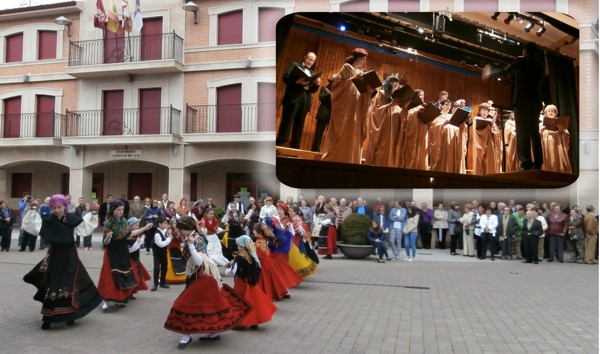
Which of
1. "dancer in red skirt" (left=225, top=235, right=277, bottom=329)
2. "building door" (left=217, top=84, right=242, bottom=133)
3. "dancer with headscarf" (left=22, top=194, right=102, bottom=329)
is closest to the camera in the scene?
"building door" (left=217, top=84, right=242, bottom=133)

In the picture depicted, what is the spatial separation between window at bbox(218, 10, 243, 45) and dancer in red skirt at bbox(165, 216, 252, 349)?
5.05ft

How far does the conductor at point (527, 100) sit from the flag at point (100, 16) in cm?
162

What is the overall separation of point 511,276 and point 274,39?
2.85 meters

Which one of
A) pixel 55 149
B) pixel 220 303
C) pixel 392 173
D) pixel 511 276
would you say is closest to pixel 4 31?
pixel 55 149

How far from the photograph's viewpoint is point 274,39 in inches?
76.5

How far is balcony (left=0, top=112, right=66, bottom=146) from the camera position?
88.7 inches

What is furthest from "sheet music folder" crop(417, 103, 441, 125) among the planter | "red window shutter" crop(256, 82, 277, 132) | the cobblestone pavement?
the planter

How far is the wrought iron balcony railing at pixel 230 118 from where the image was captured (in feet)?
6.41

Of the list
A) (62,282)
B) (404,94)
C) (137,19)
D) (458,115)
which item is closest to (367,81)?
(404,94)

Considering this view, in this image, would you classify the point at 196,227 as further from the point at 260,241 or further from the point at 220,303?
the point at 260,241

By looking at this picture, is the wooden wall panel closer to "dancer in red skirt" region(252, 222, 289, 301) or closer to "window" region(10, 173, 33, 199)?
"window" region(10, 173, 33, 199)

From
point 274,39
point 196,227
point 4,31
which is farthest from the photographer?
point 196,227

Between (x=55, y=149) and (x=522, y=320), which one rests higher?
(x=55, y=149)

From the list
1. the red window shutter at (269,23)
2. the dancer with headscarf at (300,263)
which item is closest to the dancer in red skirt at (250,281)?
the dancer with headscarf at (300,263)
